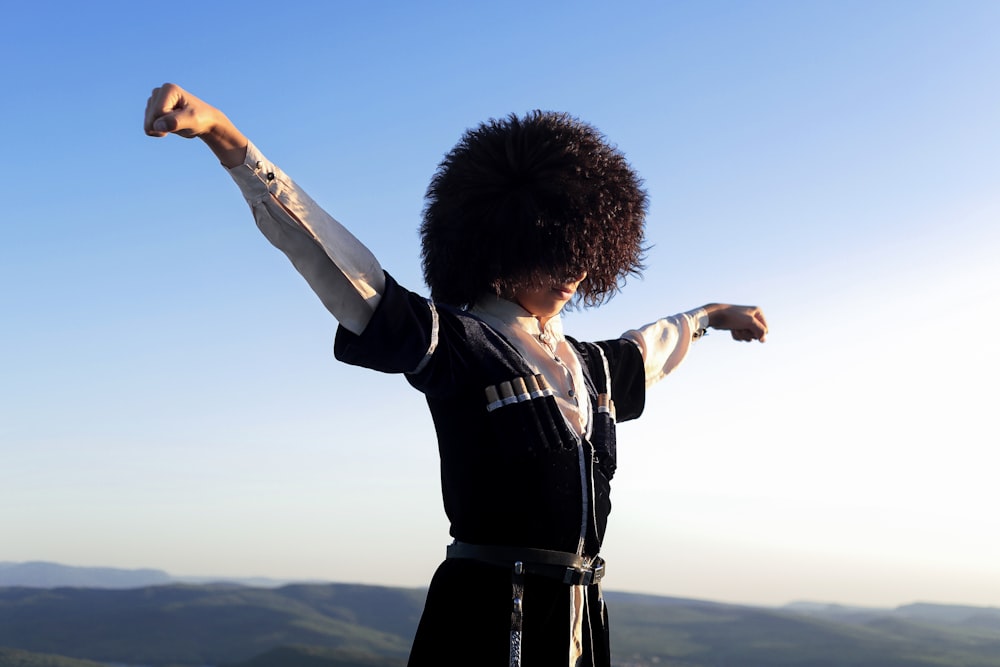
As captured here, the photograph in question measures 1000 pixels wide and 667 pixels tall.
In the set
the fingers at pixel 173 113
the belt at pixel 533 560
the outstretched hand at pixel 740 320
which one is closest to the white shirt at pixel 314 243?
the fingers at pixel 173 113

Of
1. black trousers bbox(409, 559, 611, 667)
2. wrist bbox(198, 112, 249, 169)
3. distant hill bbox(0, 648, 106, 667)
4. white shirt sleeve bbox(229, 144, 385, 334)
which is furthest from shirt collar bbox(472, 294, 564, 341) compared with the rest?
distant hill bbox(0, 648, 106, 667)

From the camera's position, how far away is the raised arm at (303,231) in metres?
2.53

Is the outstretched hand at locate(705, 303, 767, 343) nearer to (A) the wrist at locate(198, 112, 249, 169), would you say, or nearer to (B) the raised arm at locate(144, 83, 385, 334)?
(B) the raised arm at locate(144, 83, 385, 334)

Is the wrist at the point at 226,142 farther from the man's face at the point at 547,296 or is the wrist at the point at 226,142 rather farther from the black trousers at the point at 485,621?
the black trousers at the point at 485,621

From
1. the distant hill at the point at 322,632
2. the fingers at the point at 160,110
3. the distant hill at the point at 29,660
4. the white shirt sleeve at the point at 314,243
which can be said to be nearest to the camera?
the fingers at the point at 160,110

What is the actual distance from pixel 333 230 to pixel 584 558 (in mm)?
1415

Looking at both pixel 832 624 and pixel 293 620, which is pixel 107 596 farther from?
pixel 832 624

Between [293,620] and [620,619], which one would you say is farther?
[620,619]

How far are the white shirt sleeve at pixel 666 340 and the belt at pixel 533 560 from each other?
132 cm

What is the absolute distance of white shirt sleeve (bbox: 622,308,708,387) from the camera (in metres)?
4.35

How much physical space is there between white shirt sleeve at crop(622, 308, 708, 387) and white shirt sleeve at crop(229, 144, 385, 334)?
1.81m

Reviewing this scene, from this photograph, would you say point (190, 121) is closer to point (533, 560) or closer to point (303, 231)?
point (303, 231)

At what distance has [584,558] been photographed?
Answer: 3.26 meters

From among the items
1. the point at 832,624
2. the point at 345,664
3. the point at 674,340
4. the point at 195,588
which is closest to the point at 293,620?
the point at 195,588
